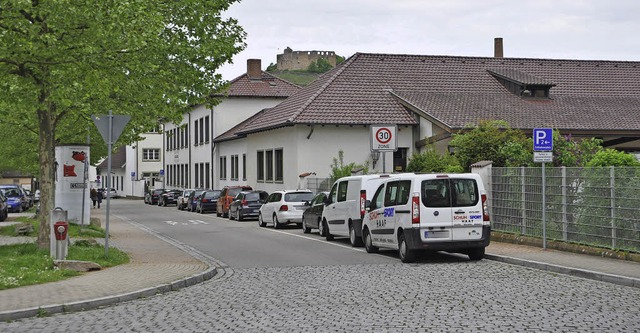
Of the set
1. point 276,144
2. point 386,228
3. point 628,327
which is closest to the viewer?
point 628,327

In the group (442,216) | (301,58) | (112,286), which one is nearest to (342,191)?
(442,216)

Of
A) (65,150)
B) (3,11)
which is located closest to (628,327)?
(3,11)

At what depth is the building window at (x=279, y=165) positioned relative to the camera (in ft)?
143

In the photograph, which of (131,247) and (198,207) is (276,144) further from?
(131,247)

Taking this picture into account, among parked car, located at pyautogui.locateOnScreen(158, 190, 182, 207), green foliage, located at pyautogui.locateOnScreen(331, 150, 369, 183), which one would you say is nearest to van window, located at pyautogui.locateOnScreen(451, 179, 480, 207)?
green foliage, located at pyautogui.locateOnScreen(331, 150, 369, 183)

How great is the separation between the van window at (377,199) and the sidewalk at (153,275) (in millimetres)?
2779

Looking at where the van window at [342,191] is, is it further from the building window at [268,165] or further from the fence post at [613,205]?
the building window at [268,165]

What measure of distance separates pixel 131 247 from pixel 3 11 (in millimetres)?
8078

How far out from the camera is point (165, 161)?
279 ft

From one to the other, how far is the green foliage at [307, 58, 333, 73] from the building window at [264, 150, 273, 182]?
107 meters

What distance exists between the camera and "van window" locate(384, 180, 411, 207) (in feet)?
56.1

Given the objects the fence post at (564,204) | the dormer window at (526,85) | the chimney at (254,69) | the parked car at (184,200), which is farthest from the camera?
the chimney at (254,69)

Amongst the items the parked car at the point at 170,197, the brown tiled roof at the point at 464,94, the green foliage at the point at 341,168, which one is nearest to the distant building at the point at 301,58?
the parked car at the point at 170,197

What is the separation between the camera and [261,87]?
63.5m
